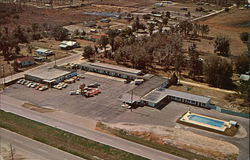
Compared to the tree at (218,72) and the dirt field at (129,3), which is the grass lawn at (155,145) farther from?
the dirt field at (129,3)

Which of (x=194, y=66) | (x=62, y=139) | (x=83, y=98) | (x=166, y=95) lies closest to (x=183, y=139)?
(x=166, y=95)

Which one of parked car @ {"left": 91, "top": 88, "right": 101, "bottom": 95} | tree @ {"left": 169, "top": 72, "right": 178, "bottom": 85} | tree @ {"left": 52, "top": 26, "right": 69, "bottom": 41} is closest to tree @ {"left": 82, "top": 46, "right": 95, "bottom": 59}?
parked car @ {"left": 91, "top": 88, "right": 101, "bottom": 95}

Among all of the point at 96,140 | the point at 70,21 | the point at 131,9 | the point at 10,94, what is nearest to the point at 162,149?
the point at 96,140

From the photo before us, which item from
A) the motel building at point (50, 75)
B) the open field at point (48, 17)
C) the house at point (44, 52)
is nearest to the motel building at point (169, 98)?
the motel building at point (50, 75)

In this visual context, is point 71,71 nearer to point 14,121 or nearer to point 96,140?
point 14,121

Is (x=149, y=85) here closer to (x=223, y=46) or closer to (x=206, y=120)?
(x=206, y=120)

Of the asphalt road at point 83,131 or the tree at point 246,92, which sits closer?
the asphalt road at point 83,131

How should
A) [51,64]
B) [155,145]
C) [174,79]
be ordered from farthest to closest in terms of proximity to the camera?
[51,64], [174,79], [155,145]
